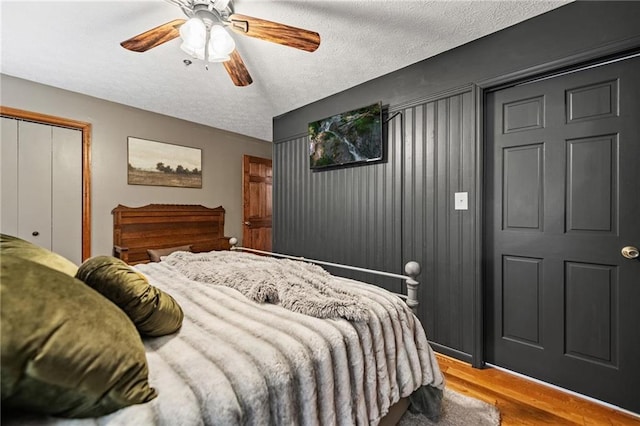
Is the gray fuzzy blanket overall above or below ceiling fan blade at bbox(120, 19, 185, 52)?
below

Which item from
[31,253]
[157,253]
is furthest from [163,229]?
[31,253]

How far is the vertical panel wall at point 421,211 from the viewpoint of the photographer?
86.7 inches

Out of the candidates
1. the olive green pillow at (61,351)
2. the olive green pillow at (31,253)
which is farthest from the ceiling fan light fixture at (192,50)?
the olive green pillow at (61,351)

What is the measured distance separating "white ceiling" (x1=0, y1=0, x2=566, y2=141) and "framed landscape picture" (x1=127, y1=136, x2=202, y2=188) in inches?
20.0

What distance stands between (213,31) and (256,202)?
3.31 m

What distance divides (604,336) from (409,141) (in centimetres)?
183

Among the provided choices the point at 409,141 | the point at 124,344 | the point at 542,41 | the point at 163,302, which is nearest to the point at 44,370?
the point at 124,344

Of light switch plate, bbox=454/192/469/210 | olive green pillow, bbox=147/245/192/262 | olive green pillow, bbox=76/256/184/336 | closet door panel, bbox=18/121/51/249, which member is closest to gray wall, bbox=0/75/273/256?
closet door panel, bbox=18/121/51/249

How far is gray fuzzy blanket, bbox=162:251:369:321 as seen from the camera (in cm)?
123

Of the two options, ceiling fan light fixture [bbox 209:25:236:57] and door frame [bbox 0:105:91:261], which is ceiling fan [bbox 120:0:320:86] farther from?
door frame [bbox 0:105:91:261]

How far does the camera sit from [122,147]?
3.40 meters

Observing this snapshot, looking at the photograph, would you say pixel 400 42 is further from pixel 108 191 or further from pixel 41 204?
pixel 41 204

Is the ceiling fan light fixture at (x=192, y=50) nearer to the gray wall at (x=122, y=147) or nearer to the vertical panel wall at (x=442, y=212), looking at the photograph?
the vertical panel wall at (x=442, y=212)

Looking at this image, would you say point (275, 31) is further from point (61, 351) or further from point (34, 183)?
point (34, 183)
